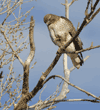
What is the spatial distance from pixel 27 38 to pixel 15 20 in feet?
2.66

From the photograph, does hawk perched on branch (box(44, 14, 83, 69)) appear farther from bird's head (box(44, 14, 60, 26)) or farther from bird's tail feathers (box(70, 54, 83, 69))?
bird's tail feathers (box(70, 54, 83, 69))

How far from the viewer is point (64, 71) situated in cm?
724

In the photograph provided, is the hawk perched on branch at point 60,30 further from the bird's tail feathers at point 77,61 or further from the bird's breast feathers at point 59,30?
the bird's tail feathers at point 77,61

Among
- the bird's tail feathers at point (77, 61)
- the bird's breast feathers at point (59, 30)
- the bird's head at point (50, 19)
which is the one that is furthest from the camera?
the bird's tail feathers at point (77, 61)

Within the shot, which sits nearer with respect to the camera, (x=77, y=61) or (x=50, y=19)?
(x=50, y=19)

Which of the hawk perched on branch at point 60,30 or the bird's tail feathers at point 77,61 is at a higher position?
the hawk perched on branch at point 60,30

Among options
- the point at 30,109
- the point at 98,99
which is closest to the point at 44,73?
the point at 98,99

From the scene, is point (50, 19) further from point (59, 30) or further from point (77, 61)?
point (77, 61)

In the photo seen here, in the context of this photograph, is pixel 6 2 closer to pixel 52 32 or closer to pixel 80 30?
pixel 52 32

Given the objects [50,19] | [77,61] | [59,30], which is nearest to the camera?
[59,30]

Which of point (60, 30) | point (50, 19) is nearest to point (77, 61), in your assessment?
point (60, 30)

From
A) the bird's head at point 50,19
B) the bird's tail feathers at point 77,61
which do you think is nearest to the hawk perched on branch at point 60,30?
the bird's head at point 50,19

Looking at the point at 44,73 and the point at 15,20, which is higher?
the point at 15,20

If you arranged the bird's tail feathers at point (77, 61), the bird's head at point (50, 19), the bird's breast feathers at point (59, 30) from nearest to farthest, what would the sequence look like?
1. the bird's breast feathers at point (59, 30)
2. the bird's head at point (50, 19)
3. the bird's tail feathers at point (77, 61)
